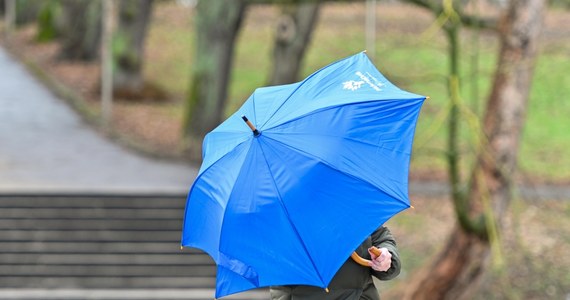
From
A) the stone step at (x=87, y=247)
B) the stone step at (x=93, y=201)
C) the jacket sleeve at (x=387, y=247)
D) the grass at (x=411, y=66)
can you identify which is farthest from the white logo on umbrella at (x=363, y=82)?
the stone step at (x=93, y=201)

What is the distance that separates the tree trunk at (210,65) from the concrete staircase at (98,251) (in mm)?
3900

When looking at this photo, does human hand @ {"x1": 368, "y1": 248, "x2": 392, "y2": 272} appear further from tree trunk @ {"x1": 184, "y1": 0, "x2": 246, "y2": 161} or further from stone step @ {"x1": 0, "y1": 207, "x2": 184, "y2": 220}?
tree trunk @ {"x1": 184, "y1": 0, "x2": 246, "y2": 161}

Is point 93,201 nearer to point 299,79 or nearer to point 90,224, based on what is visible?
point 90,224

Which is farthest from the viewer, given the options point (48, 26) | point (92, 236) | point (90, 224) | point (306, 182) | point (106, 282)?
point (48, 26)

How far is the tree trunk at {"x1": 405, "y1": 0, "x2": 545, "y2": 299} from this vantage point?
11.3 meters

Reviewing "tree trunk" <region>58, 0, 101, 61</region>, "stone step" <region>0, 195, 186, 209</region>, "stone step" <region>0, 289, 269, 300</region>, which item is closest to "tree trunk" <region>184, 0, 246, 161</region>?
"stone step" <region>0, 195, 186, 209</region>

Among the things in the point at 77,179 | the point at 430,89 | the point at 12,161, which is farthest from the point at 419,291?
the point at 430,89

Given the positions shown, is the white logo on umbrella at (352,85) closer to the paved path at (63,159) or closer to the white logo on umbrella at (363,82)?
the white logo on umbrella at (363,82)

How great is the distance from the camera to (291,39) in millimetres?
18891

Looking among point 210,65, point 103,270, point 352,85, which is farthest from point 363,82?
point 210,65

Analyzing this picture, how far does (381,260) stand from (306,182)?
1.31 ft

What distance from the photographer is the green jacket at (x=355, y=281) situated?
3.60 m

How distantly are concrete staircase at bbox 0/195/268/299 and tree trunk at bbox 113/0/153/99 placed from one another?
9.92m

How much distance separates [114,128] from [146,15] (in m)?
4.63
